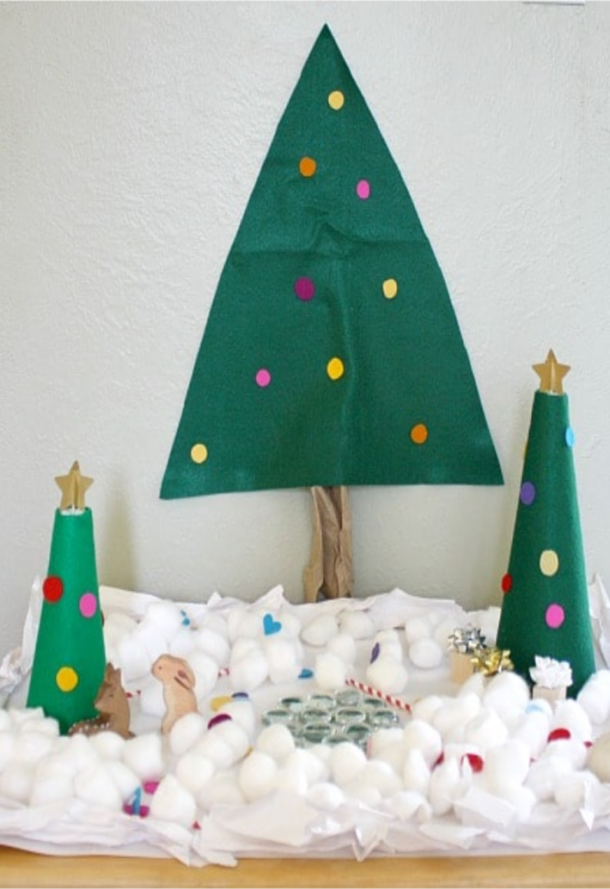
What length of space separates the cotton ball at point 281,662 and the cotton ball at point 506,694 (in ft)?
0.68

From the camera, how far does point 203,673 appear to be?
3.81 feet

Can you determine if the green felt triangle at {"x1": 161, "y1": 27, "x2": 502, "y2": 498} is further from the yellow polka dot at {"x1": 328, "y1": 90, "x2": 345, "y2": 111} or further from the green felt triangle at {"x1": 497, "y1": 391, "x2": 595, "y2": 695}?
the green felt triangle at {"x1": 497, "y1": 391, "x2": 595, "y2": 695}

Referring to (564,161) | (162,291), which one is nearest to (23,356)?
(162,291)

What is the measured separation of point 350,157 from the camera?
1287mm

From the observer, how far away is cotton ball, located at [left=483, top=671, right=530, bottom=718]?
3.44 feet

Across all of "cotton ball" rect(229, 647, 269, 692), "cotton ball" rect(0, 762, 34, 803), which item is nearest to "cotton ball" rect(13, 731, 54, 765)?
"cotton ball" rect(0, 762, 34, 803)

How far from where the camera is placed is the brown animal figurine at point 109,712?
102 centimetres

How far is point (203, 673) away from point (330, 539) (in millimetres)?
258

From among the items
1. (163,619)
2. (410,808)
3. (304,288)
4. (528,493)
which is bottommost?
(410,808)

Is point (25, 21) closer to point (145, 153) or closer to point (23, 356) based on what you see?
point (145, 153)

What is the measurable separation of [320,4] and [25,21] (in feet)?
1.06

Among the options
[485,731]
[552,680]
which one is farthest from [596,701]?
[485,731]

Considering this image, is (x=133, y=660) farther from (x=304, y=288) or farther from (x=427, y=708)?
(x=304, y=288)

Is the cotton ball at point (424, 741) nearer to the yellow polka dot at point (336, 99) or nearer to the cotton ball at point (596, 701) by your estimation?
the cotton ball at point (596, 701)
